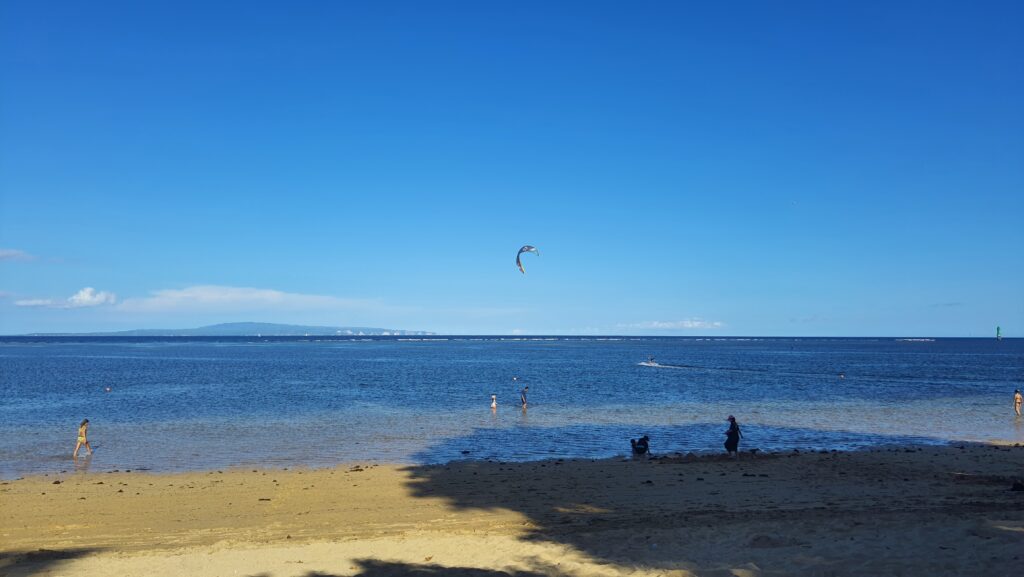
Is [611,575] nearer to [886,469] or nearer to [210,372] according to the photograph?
[886,469]

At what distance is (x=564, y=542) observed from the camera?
12211mm

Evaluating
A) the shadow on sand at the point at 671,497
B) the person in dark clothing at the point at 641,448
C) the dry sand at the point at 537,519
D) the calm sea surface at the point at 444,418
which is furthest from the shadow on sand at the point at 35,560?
the person in dark clothing at the point at 641,448

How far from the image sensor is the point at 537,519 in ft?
47.0

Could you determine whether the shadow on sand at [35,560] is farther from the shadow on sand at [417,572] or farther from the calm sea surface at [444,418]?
the calm sea surface at [444,418]

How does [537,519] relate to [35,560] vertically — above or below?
above

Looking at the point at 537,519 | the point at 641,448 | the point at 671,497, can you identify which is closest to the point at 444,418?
the point at 641,448

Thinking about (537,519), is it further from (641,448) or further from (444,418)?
(444,418)

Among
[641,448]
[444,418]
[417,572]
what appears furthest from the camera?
[444,418]

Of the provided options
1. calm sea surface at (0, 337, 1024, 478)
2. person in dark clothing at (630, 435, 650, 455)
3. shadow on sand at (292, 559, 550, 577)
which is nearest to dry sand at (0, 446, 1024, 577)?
shadow on sand at (292, 559, 550, 577)

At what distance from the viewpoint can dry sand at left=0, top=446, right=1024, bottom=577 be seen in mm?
10844

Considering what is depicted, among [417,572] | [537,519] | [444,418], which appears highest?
[417,572]

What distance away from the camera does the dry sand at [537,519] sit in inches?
427

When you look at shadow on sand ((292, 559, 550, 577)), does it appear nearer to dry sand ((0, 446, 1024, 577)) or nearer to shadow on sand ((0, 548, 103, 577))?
dry sand ((0, 446, 1024, 577))

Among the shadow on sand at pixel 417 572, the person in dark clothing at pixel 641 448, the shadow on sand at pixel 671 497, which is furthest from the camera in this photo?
the person in dark clothing at pixel 641 448
